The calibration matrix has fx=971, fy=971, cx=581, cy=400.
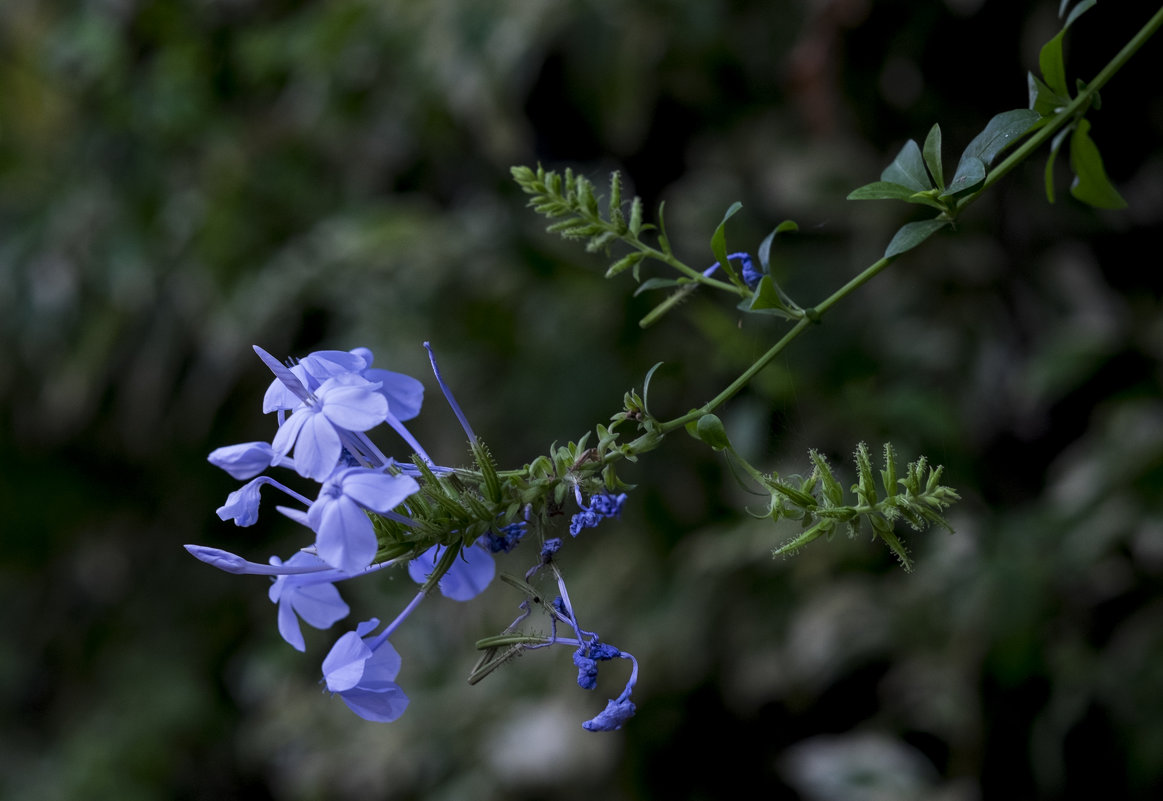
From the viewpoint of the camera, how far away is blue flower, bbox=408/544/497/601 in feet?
1.46

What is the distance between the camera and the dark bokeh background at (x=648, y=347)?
113 cm

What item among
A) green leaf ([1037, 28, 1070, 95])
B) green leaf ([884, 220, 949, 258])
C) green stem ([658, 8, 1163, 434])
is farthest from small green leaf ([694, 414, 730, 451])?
green leaf ([1037, 28, 1070, 95])

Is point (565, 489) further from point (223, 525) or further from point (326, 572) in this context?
point (223, 525)

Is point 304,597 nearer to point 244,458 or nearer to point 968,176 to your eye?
point 244,458

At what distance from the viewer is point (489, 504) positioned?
396mm

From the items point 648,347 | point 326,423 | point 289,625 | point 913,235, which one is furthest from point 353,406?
point 648,347

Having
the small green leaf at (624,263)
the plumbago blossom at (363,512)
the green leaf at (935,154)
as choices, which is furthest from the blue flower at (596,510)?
the green leaf at (935,154)

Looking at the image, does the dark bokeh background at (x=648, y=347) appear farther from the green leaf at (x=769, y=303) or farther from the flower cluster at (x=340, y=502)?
the flower cluster at (x=340, y=502)

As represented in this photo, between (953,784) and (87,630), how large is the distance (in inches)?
81.9

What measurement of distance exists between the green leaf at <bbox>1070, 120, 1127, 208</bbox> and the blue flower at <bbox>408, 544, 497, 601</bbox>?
321 mm

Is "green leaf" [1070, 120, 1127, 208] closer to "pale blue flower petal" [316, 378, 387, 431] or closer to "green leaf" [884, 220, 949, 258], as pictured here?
"green leaf" [884, 220, 949, 258]

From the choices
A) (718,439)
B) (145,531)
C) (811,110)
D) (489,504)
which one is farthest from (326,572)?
(145,531)

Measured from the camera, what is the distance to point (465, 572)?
1.50 ft

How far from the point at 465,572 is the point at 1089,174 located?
1.11 feet
